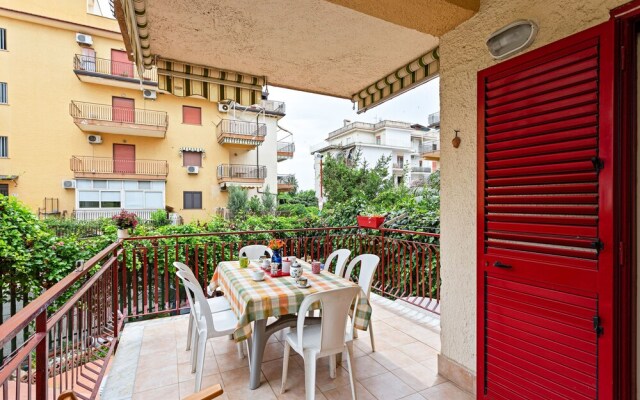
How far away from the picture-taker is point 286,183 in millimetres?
21250

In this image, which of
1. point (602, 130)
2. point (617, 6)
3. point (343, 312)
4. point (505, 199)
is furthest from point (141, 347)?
point (617, 6)

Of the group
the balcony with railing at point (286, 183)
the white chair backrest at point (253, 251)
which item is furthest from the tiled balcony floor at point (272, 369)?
the balcony with railing at point (286, 183)

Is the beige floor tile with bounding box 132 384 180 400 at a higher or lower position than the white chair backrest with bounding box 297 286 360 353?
lower

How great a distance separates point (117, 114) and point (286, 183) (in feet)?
34.5

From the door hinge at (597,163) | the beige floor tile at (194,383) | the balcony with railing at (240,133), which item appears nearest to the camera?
the door hinge at (597,163)

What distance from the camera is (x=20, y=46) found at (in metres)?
12.7

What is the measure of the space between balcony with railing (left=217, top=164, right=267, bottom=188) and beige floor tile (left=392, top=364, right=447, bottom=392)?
14.7 meters

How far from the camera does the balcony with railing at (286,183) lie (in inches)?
805

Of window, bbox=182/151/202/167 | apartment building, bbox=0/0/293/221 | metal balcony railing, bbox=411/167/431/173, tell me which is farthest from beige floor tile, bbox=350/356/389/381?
metal balcony railing, bbox=411/167/431/173

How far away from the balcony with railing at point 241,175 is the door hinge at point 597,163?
15771 millimetres

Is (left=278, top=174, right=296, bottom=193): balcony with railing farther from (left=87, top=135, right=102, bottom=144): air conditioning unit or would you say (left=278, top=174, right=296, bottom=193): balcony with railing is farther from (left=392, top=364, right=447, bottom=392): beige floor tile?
(left=392, top=364, right=447, bottom=392): beige floor tile

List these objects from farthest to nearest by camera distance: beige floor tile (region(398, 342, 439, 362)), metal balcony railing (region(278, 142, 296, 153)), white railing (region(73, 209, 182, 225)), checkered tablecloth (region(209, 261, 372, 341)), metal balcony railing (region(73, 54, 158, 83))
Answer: metal balcony railing (region(278, 142, 296, 153)) < metal balcony railing (region(73, 54, 158, 83)) < white railing (region(73, 209, 182, 225)) < beige floor tile (region(398, 342, 439, 362)) < checkered tablecloth (region(209, 261, 372, 341))

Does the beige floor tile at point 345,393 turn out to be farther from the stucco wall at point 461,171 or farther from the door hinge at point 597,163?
the door hinge at point 597,163

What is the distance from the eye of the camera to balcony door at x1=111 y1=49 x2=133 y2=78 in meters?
14.1
